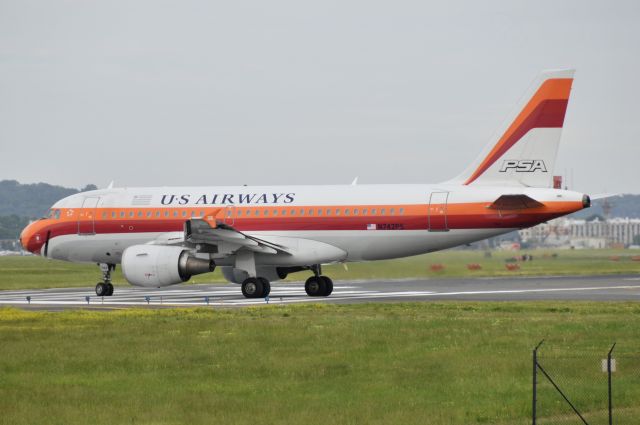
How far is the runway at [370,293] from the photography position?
42125mm

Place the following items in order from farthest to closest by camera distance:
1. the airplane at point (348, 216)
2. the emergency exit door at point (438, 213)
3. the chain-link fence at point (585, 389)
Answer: the emergency exit door at point (438, 213)
the airplane at point (348, 216)
the chain-link fence at point (585, 389)

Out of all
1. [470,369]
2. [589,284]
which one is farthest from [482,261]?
[470,369]

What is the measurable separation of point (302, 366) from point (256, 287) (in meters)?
20.6

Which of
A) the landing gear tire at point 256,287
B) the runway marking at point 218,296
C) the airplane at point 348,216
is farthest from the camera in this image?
the landing gear tire at point 256,287

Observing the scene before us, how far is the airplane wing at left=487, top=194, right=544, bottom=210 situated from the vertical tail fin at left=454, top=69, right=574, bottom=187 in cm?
173

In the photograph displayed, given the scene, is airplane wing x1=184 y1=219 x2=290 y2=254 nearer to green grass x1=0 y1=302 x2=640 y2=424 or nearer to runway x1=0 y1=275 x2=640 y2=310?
runway x1=0 y1=275 x2=640 y2=310

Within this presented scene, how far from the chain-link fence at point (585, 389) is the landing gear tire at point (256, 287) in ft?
67.9

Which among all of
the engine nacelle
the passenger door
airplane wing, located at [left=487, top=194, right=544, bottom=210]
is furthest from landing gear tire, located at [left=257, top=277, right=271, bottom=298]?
airplane wing, located at [left=487, top=194, right=544, bottom=210]

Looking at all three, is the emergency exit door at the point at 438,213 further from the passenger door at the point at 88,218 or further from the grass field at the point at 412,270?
the passenger door at the point at 88,218

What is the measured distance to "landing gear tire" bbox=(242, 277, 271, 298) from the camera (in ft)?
143

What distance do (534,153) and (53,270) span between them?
4917 centimetres

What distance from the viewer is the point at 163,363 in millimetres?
23703

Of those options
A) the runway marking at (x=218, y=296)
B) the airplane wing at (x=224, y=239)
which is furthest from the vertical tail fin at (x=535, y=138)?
the airplane wing at (x=224, y=239)

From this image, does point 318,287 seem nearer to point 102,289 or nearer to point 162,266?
point 162,266
